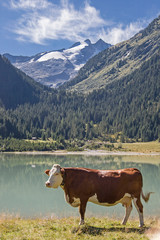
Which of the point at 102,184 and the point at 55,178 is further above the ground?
the point at 55,178

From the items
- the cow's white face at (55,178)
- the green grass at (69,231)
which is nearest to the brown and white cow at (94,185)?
the cow's white face at (55,178)

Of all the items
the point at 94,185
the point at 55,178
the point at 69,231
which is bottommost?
the point at 69,231

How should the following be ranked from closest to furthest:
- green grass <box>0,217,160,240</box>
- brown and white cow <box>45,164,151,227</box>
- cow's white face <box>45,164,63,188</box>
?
green grass <box>0,217,160,240</box>, cow's white face <box>45,164,63,188</box>, brown and white cow <box>45,164,151,227</box>

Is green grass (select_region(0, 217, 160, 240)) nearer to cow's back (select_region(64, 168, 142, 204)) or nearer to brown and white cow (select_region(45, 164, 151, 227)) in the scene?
brown and white cow (select_region(45, 164, 151, 227))

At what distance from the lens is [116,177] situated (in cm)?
1369

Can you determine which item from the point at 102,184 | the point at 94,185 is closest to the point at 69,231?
the point at 94,185

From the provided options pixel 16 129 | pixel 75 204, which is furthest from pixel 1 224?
pixel 16 129

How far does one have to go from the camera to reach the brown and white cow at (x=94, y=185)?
13281mm

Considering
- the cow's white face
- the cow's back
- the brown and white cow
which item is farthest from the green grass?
the cow's white face

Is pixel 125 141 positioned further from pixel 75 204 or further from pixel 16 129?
pixel 75 204

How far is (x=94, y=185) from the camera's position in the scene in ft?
44.1

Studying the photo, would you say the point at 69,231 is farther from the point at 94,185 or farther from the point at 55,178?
the point at 55,178

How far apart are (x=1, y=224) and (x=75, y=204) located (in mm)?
4099

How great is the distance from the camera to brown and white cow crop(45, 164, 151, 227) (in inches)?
523
